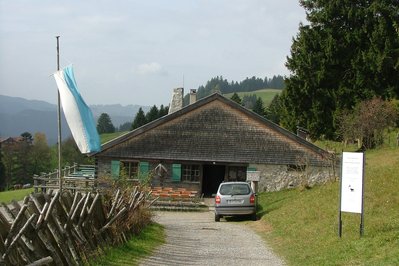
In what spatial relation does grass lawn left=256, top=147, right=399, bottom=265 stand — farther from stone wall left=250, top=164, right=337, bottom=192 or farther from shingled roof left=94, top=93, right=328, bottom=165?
shingled roof left=94, top=93, right=328, bottom=165

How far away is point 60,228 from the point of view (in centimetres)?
1009

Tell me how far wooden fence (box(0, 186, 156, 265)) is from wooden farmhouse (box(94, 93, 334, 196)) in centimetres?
1963

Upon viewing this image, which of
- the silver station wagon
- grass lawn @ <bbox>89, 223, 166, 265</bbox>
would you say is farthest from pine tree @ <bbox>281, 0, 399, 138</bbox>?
grass lawn @ <bbox>89, 223, 166, 265</bbox>

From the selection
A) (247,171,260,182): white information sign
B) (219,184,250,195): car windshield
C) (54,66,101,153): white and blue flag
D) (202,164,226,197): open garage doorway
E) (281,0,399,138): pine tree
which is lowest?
(202,164,226,197): open garage doorway

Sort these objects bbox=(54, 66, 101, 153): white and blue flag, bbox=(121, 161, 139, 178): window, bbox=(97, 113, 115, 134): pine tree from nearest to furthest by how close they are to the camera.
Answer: bbox=(54, 66, 101, 153): white and blue flag < bbox=(121, 161, 139, 178): window < bbox=(97, 113, 115, 134): pine tree

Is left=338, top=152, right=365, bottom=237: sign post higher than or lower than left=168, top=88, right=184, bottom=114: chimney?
lower

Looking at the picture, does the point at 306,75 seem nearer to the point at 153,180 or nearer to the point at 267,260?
the point at 153,180

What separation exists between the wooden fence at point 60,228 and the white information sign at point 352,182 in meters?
5.41

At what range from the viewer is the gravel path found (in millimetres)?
12594

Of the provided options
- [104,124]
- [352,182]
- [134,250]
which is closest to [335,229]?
[352,182]

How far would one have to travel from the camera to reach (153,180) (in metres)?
35.6

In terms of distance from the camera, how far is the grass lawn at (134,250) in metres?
11.8

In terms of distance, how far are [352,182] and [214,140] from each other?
22.8 m

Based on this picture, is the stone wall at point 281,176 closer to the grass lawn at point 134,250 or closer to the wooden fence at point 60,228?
the grass lawn at point 134,250
